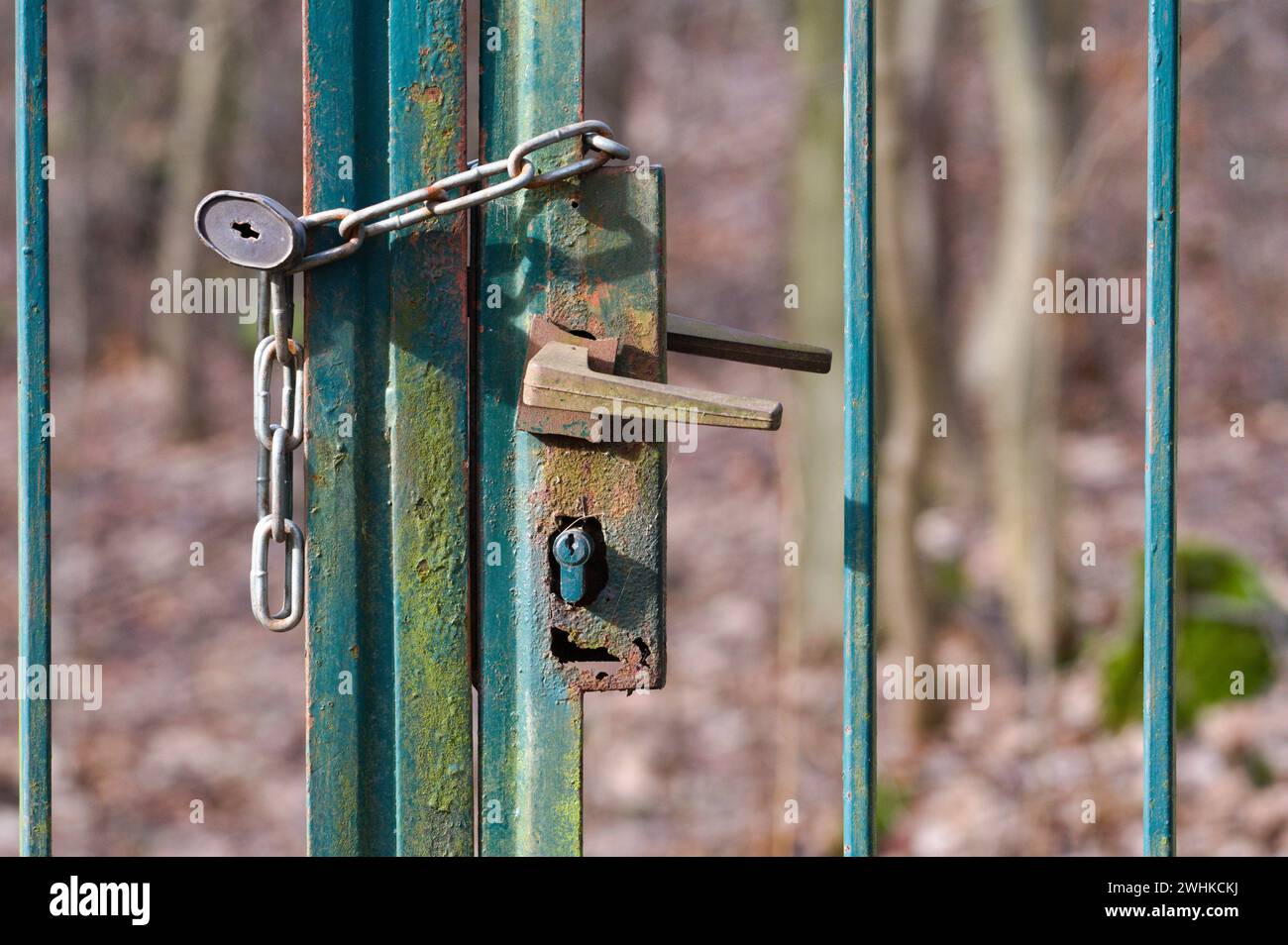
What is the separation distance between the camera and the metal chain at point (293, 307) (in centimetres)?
123

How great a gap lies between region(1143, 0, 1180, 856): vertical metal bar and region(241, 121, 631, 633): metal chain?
0.52 meters

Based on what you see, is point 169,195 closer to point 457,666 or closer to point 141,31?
point 141,31

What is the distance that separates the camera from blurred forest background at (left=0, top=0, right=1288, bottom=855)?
497 cm

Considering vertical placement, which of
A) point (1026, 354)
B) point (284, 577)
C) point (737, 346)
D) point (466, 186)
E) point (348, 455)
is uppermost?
point (1026, 354)

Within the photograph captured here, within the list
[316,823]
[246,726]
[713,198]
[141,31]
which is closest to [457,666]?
[316,823]

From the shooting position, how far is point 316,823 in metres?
1.33

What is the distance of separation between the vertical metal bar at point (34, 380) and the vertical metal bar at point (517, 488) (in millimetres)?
432

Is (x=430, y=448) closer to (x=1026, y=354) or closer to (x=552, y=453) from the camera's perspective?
(x=552, y=453)

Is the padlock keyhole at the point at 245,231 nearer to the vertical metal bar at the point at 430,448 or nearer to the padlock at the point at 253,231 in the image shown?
the padlock at the point at 253,231

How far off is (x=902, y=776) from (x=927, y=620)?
2.19 ft

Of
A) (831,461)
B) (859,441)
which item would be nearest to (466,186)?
(859,441)

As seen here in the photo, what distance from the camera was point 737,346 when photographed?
1.40 m

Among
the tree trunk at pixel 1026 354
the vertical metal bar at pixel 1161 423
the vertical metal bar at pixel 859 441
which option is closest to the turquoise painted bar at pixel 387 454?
the vertical metal bar at pixel 859 441

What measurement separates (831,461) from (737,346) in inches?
173
